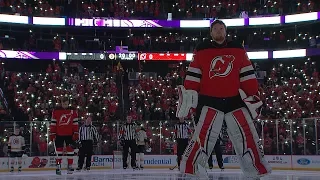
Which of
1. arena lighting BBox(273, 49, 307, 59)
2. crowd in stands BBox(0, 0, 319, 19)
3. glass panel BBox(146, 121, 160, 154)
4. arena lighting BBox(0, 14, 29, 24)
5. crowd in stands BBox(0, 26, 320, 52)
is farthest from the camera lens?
crowd in stands BBox(0, 0, 319, 19)

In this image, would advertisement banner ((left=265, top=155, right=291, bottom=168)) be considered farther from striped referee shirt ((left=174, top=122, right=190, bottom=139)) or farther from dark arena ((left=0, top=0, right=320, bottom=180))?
striped referee shirt ((left=174, top=122, right=190, bottom=139))

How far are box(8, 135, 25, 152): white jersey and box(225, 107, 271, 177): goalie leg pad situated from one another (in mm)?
13397

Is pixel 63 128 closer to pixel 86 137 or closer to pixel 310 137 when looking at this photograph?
pixel 86 137

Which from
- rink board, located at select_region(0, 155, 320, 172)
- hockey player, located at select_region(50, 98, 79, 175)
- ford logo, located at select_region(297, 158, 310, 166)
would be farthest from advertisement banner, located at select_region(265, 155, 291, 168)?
hockey player, located at select_region(50, 98, 79, 175)

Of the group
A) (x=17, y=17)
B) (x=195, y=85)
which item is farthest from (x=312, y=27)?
(x=195, y=85)

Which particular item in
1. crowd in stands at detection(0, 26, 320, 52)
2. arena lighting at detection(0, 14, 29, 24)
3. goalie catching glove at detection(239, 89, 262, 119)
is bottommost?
goalie catching glove at detection(239, 89, 262, 119)

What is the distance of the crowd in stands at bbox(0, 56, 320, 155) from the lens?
770 inches

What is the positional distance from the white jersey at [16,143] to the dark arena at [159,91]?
4 cm

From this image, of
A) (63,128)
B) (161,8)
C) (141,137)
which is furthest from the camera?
(161,8)

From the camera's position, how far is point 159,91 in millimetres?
29516

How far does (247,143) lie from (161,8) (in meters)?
32.8

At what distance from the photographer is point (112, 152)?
67.9 ft

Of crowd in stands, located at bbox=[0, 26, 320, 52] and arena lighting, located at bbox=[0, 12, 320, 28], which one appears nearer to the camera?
arena lighting, located at bbox=[0, 12, 320, 28]

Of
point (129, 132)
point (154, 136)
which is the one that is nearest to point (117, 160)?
point (154, 136)
